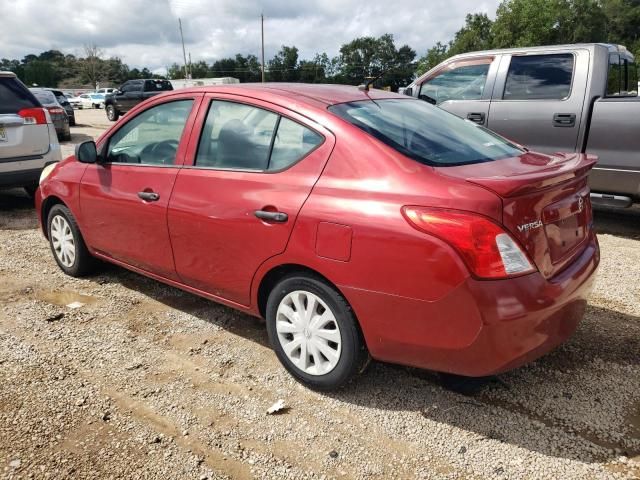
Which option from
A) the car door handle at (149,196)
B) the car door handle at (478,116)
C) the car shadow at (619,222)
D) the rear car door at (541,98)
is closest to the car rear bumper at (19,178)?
the car door handle at (149,196)

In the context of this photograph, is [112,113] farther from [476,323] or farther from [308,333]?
[476,323]

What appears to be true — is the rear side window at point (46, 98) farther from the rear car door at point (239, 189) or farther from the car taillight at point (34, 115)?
the rear car door at point (239, 189)

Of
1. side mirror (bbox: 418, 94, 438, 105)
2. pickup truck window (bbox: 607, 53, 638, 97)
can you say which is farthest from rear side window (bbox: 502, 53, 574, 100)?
side mirror (bbox: 418, 94, 438, 105)

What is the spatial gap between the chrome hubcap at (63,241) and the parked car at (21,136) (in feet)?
8.32

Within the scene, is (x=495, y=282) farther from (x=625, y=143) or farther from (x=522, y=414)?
(x=625, y=143)

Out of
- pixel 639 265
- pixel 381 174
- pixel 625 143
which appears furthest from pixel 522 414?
pixel 625 143

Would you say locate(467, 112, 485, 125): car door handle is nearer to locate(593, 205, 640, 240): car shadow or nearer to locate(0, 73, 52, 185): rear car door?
locate(593, 205, 640, 240): car shadow

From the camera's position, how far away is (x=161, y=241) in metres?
3.53

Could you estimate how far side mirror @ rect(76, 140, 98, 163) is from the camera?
13.0 feet

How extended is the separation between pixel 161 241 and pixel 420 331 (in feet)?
6.24

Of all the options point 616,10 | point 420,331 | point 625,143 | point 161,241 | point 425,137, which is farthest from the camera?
point 616,10

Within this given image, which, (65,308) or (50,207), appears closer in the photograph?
(65,308)

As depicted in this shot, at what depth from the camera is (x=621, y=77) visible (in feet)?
21.5

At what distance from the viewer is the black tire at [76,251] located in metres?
4.39
